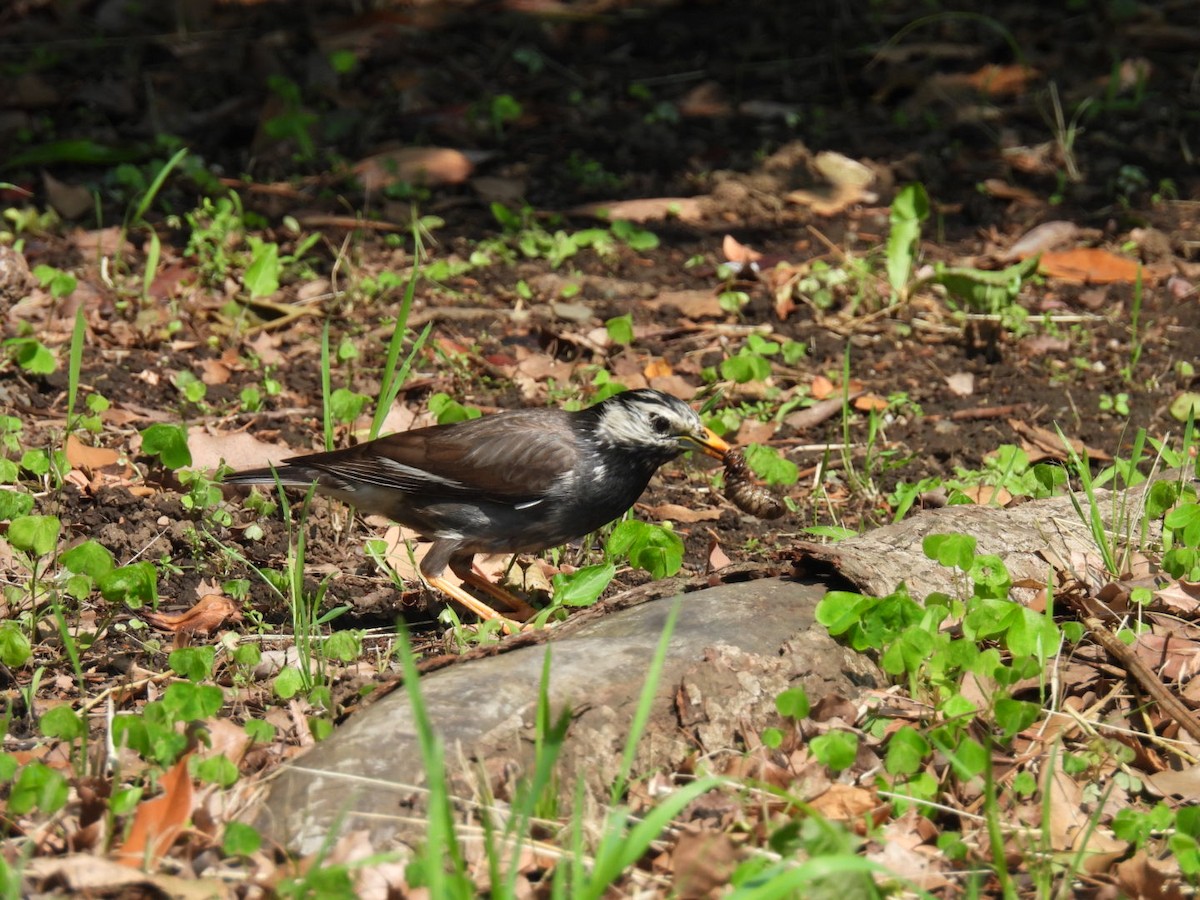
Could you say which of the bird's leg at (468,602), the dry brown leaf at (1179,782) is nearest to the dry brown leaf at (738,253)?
the bird's leg at (468,602)

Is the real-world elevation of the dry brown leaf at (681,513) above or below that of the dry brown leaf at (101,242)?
below

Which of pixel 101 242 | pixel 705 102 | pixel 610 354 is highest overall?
pixel 101 242

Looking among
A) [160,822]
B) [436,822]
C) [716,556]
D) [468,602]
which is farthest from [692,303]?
[436,822]

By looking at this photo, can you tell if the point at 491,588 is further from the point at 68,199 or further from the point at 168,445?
the point at 68,199

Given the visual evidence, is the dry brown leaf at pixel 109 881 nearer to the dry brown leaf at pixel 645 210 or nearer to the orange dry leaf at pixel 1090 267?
the dry brown leaf at pixel 645 210

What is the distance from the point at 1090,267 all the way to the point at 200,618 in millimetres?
5317

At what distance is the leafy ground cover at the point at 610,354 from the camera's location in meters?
3.68

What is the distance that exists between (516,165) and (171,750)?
19.5 feet

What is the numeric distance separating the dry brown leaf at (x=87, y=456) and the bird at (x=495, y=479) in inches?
26.6

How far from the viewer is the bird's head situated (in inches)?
221

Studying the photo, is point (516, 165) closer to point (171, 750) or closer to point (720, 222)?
point (720, 222)

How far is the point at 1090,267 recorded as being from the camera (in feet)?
26.2

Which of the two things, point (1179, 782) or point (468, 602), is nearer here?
point (1179, 782)

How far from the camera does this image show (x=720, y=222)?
8.54 metres
